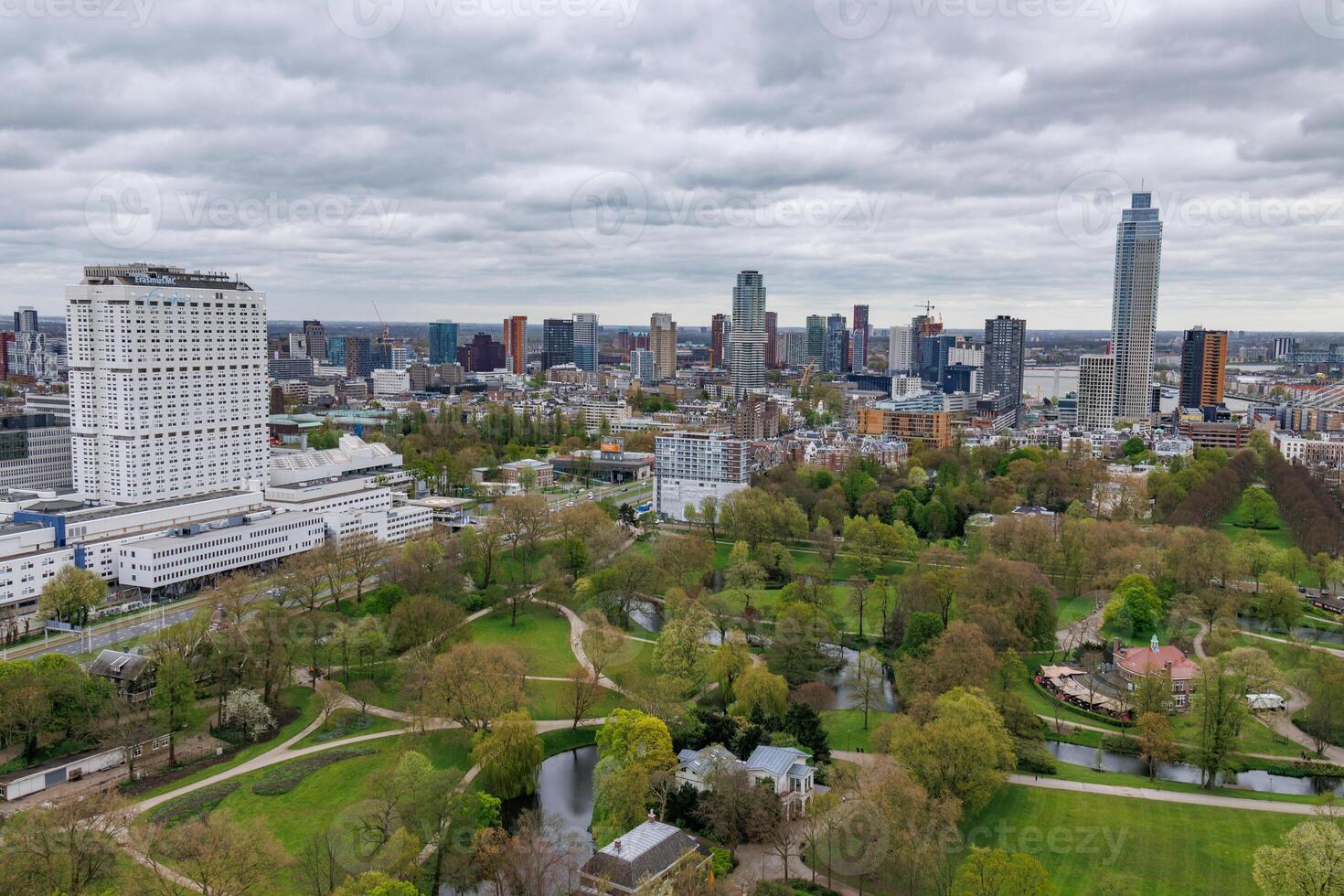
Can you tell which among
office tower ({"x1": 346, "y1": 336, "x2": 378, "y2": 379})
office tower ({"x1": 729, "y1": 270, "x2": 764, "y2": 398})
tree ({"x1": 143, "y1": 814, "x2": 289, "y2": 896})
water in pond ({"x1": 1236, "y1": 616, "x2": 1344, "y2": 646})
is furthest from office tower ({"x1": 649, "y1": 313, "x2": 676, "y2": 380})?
tree ({"x1": 143, "y1": 814, "x2": 289, "y2": 896})

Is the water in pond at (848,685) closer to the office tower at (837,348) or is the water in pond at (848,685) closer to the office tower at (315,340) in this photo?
the office tower at (837,348)

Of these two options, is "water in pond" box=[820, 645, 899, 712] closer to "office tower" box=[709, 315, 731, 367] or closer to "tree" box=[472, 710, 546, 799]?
"tree" box=[472, 710, 546, 799]

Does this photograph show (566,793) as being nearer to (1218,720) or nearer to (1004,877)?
(1004,877)

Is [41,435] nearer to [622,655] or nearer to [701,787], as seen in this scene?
[622,655]

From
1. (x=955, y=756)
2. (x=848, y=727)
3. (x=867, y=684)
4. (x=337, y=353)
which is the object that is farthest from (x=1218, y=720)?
(x=337, y=353)

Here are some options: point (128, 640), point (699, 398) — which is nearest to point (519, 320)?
point (699, 398)

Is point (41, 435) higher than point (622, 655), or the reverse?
point (41, 435)

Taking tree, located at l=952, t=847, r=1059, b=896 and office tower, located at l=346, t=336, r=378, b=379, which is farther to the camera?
office tower, located at l=346, t=336, r=378, b=379
